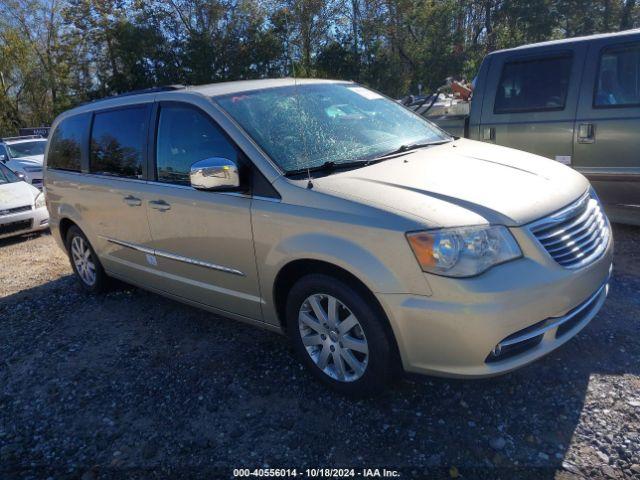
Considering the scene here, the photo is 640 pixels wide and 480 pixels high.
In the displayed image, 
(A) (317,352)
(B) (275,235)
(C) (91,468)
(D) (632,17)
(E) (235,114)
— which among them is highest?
(D) (632,17)

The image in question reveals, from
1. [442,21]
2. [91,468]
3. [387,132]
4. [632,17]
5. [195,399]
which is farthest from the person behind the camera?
[442,21]

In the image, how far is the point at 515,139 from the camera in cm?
551

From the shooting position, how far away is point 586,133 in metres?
5.07

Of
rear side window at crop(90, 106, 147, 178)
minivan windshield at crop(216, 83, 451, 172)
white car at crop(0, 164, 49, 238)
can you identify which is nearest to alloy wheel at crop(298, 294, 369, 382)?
minivan windshield at crop(216, 83, 451, 172)

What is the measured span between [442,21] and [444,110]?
20.1 metres

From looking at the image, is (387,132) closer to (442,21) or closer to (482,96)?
(482,96)

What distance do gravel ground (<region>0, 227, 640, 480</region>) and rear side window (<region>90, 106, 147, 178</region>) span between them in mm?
1369

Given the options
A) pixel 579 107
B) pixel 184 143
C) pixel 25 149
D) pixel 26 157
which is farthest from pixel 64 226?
pixel 25 149

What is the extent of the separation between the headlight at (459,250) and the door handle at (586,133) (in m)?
3.17

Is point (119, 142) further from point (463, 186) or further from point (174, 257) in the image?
point (463, 186)

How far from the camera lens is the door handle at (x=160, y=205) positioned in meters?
3.75

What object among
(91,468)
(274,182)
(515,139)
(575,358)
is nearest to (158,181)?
(274,182)

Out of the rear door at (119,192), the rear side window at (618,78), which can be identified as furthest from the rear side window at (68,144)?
the rear side window at (618,78)

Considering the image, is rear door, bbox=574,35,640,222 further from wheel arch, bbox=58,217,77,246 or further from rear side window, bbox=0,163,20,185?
rear side window, bbox=0,163,20,185
